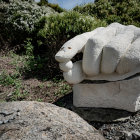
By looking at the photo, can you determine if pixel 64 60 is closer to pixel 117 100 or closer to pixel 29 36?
pixel 117 100

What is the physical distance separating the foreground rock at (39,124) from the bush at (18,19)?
393cm

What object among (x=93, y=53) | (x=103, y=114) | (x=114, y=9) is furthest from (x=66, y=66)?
(x=114, y=9)

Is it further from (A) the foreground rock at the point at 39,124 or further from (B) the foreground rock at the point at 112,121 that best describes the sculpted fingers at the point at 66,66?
(B) the foreground rock at the point at 112,121

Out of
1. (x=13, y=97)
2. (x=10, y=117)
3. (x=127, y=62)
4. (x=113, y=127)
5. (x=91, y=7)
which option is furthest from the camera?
(x=91, y=7)

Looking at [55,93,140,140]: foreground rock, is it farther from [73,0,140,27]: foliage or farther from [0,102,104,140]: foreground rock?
[73,0,140,27]: foliage

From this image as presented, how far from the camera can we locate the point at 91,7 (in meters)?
7.93

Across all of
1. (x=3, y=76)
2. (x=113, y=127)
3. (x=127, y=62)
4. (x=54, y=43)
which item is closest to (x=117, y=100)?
(x=113, y=127)

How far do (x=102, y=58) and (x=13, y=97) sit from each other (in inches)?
73.8

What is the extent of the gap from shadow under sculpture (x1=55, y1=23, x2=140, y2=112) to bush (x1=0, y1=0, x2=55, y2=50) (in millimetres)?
3334

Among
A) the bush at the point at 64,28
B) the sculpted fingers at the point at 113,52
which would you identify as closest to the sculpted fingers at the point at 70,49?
the sculpted fingers at the point at 113,52

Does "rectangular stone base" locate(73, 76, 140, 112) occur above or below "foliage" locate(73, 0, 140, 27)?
below

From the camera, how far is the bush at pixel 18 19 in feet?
17.5

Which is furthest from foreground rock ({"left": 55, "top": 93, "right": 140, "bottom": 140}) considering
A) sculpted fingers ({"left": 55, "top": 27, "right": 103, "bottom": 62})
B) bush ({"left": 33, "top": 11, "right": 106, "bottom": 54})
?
bush ({"left": 33, "top": 11, "right": 106, "bottom": 54})

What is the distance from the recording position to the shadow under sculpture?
6.69ft
